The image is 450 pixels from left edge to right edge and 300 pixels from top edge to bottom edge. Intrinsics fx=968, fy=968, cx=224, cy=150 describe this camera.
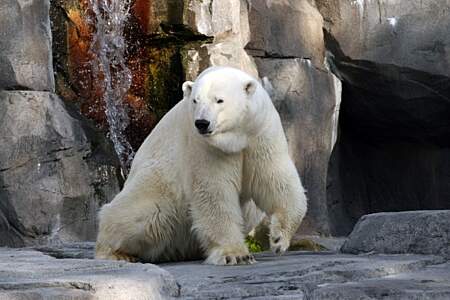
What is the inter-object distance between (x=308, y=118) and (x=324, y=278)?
6330mm

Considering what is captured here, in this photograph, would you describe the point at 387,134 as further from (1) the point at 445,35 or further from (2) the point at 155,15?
(2) the point at 155,15

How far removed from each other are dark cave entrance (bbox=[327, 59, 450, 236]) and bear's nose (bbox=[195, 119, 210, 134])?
20.4 ft

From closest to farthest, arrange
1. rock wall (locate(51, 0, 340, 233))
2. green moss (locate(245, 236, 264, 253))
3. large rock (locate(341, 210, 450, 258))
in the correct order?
large rock (locate(341, 210, 450, 258)) → green moss (locate(245, 236, 264, 253)) → rock wall (locate(51, 0, 340, 233))

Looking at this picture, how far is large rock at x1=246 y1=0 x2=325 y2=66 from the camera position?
33.0ft

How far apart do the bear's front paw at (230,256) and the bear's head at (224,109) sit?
1.68ft

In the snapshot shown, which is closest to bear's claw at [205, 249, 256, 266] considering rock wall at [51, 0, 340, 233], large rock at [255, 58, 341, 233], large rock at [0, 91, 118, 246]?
large rock at [0, 91, 118, 246]

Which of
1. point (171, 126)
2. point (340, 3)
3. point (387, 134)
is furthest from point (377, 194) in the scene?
point (171, 126)

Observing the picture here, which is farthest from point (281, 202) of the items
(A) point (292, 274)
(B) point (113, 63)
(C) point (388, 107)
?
(C) point (388, 107)

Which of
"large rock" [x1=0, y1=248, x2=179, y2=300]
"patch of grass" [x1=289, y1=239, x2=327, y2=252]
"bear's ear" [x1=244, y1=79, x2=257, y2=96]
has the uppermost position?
"bear's ear" [x1=244, y1=79, x2=257, y2=96]

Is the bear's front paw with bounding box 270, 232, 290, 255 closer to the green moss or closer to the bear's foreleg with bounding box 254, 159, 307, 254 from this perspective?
the bear's foreleg with bounding box 254, 159, 307, 254

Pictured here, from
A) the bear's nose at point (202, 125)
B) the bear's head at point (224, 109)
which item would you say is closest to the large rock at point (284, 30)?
the bear's head at point (224, 109)

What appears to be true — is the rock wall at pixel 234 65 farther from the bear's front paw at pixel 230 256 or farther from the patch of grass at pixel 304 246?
the bear's front paw at pixel 230 256

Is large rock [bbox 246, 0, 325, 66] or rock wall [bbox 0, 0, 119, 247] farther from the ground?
large rock [bbox 246, 0, 325, 66]

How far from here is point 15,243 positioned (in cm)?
881
